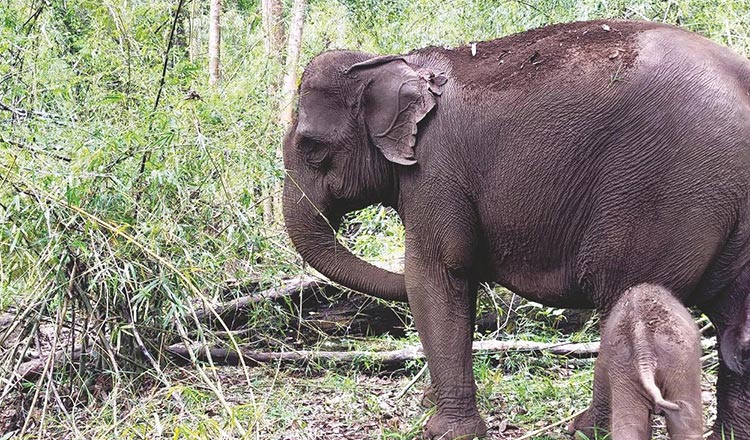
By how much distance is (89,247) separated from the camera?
417 centimetres

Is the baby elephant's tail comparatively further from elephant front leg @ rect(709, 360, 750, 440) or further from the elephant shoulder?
the elephant shoulder

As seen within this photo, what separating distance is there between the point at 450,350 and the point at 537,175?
1.02m

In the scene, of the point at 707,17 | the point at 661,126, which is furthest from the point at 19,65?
the point at 707,17

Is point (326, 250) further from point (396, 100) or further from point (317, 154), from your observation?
point (396, 100)

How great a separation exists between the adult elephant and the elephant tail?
10.0 inches

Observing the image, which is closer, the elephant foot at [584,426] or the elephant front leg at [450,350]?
the elephant foot at [584,426]

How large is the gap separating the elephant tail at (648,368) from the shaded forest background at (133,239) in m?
1.39

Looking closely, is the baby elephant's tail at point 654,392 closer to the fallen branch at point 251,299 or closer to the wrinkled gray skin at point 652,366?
the wrinkled gray skin at point 652,366

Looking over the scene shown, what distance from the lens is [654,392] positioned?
316 centimetres

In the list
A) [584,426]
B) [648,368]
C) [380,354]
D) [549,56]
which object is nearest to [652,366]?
[648,368]

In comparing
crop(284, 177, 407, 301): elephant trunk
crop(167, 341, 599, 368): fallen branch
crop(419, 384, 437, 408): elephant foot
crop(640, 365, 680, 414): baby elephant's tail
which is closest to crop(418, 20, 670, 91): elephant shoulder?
crop(284, 177, 407, 301): elephant trunk

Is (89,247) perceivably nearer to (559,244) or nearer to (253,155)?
(253,155)

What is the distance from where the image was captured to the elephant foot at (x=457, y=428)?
4.17m

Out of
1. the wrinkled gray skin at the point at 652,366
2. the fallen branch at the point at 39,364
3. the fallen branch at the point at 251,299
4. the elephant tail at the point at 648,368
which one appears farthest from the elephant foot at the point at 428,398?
the fallen branch at the point at 39,364
